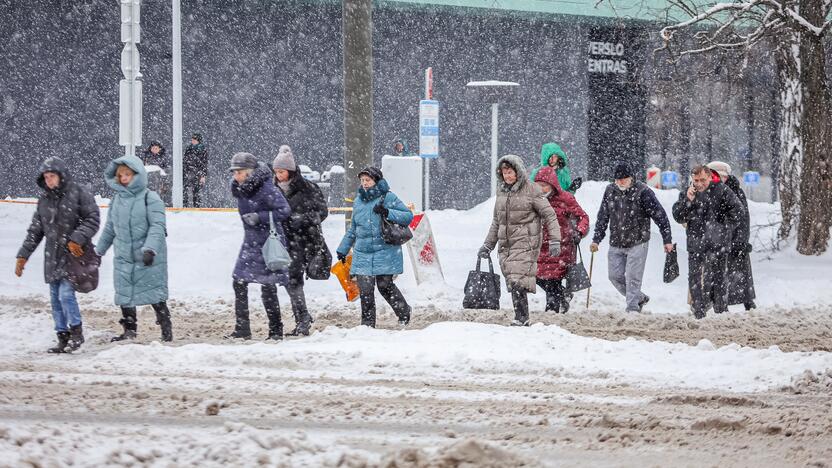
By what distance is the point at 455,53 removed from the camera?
27.6 m

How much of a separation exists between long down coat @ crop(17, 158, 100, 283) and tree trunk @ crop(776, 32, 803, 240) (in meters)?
10.3

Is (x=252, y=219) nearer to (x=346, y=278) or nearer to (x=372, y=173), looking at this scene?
(x=372, y=173)

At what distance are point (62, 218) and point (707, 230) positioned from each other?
6.04 m

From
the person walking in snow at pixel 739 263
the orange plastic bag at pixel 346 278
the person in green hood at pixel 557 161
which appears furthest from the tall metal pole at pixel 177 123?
the person walking in snow at pixel 739 263

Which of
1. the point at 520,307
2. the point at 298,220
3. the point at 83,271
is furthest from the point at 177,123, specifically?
the point at 83,271

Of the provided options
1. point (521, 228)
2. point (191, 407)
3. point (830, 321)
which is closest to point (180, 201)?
point (521, 228)

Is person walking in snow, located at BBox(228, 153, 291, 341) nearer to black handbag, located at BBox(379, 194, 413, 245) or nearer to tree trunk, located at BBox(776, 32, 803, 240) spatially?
black handbag, located at BBox(379, 194, 413, 245)

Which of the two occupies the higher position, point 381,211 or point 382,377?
point 381,211

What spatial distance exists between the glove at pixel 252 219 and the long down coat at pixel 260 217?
0.04 meters

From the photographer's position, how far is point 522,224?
32.7ft

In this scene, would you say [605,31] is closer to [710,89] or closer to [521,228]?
[710,89]

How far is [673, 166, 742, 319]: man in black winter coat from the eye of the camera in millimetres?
10867

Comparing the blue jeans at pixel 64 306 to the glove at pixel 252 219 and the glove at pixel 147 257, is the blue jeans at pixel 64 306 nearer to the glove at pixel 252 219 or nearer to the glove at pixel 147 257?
the glove at pixel 147 257

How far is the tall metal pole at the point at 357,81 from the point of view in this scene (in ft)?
39.9
